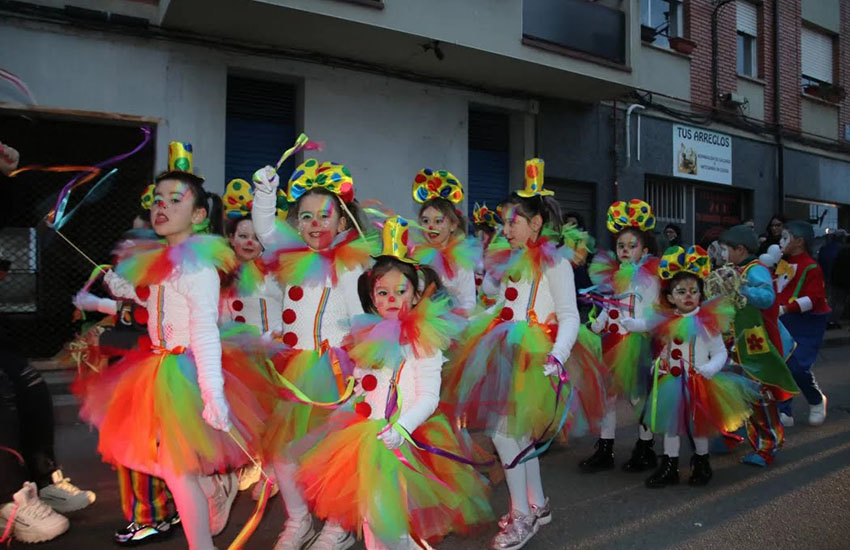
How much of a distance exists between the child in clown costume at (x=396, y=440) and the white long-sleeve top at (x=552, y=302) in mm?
753

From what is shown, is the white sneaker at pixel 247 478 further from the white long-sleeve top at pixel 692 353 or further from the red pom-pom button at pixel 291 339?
the white long-sleeve top at pixel 692 353

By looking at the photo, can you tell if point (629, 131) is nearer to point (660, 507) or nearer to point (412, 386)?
point (660, 507)

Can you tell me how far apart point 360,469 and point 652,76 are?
1239cm

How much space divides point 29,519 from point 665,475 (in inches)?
151

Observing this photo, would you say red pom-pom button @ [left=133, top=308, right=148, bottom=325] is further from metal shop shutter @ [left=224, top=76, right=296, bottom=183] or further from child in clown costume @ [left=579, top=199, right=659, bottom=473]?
metal shop shutter @ [left=224, top=76, right=296, bottom=183]

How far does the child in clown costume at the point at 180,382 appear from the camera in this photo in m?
2.92

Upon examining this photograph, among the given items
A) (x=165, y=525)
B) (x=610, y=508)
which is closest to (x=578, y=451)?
(x=610, y=508)

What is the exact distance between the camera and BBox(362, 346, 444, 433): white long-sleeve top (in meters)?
3.03

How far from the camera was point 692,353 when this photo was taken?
15.9ft

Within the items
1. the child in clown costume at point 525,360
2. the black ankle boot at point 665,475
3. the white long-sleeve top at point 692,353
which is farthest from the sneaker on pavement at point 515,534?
the white long-sleeve top at point 692,353

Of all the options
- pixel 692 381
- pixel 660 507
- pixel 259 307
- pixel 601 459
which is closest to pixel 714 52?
pixel 692 381

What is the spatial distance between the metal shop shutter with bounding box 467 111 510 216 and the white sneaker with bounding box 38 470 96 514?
8.40 metres

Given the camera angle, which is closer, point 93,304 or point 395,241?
point 395,241

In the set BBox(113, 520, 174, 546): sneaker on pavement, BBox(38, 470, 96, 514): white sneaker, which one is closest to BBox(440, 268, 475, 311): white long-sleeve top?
BBox(113, 520, 174, 546): sneaker on pavement
